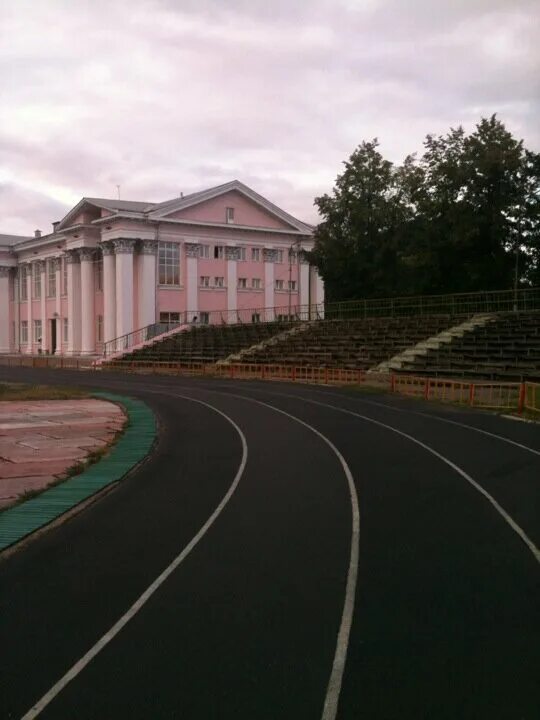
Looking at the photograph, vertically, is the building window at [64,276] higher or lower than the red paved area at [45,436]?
higher

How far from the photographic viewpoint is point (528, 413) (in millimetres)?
23688

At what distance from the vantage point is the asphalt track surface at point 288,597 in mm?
5070

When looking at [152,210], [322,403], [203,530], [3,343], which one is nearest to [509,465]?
[203,530]

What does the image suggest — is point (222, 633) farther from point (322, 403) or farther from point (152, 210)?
point (152, 210)

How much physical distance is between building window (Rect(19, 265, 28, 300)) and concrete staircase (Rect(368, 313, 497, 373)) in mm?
56681

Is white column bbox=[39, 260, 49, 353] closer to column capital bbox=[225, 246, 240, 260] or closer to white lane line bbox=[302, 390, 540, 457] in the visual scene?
column capital bbox=[225, 246, 240, 260]

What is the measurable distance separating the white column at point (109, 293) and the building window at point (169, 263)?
4.34 meters

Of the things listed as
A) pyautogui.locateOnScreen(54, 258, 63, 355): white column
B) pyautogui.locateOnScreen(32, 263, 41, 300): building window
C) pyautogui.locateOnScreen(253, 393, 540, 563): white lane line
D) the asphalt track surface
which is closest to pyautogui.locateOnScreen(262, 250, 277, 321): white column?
pyautogui.locateOnScreen(54, 258, 63, 355): white column

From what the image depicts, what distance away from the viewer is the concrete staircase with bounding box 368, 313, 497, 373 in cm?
3897

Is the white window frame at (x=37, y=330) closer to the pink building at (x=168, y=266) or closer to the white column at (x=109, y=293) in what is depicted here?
the pink building at (x=168, y=266)

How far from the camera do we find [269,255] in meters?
74.4

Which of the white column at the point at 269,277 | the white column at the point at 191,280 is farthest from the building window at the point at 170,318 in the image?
the white column at the point at 269,277

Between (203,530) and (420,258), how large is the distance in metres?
45.0

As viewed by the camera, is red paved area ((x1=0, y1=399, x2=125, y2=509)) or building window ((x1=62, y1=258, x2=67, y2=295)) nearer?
red paved area ((x1=0, y1=399, x2=125, y2=509))
